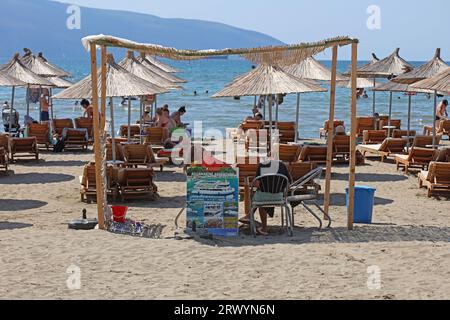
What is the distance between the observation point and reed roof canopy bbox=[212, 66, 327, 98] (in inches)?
552

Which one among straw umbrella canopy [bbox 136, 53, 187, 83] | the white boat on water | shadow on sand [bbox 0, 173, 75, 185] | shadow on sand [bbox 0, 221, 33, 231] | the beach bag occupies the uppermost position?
straw umbrella canopy [bbox 136, 53, 187, 83]

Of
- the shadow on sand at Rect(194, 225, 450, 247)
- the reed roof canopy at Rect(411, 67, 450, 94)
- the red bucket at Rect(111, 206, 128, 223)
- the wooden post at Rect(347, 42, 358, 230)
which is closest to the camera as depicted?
the shadow on sand at Rect(194, 225, 450, 247)

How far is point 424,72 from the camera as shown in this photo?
17.5 m

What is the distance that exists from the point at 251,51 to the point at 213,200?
182cm

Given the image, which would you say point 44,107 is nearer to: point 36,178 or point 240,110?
point 36,178

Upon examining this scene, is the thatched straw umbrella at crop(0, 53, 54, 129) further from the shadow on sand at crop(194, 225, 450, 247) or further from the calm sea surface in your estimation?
the calm sea surface

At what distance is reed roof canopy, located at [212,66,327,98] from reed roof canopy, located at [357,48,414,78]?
6.58 meters

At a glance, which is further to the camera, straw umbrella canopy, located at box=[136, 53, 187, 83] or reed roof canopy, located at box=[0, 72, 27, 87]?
straw umbrella canopy, located at box=[136, 53, 187, 83]

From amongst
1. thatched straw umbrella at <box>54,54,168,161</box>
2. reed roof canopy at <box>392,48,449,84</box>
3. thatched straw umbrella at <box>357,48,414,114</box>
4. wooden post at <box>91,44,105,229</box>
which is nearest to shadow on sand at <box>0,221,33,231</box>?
wooden post at <box>91,44,105,229</box>

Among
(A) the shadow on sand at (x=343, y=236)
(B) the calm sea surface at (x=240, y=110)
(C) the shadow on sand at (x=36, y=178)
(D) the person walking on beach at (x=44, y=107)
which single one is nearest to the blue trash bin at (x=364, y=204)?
(A) the shadow on sand at (x=343, y=236)

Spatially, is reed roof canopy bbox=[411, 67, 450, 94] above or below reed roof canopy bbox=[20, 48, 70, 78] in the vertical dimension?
below

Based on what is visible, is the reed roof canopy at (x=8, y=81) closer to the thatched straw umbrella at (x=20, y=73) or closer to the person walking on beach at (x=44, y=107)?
the thatched straw umbrella at (x=20, y=73)

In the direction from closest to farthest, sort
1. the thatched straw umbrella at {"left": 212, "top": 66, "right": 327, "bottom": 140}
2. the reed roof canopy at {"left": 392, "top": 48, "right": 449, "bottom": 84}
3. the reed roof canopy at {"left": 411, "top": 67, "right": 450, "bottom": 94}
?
the reed roof canopy at {"left": 411, "top": 67, "right": 450, "bottom": 94}
the thatched straw umbrella at {"left": 212, "top": 66, "right": 327, "bottom": 140}
the reed roof canopy at {"left": 392, "top": 48, "right": 449, "bottom": 84}
